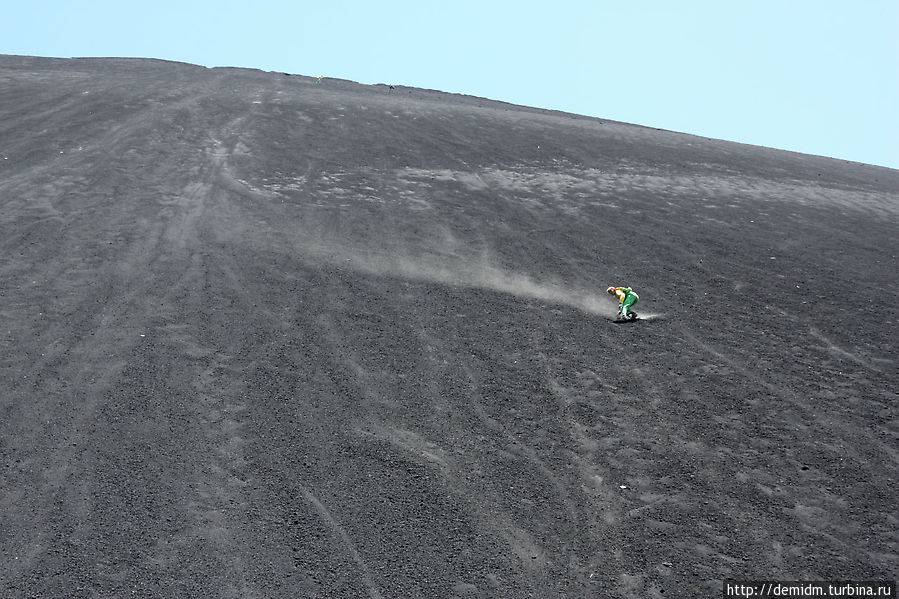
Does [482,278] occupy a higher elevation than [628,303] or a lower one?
lower

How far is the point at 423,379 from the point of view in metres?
11.1

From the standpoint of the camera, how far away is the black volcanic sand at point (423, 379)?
773cm

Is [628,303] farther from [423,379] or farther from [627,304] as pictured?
[423,379]

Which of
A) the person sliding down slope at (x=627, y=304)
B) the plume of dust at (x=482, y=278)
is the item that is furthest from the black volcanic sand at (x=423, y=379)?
the person sliding down slope at (x=627, y=304)

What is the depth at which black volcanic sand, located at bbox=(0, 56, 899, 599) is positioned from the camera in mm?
7730

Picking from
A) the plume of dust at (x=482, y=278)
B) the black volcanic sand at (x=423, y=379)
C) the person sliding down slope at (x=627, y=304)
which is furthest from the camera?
the plume of dust at (x=482, y=278)

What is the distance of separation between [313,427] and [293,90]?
24383 millimetres

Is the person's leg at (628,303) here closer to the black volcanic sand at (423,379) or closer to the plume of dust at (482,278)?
the plume of dust at (482,278)

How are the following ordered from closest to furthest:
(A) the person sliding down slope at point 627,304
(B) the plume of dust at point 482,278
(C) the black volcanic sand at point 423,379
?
(C) the black volcanic sand at point 423,379, (A) the person sliding down slope at point 627,304, (B) the plume of dust at point 482,278

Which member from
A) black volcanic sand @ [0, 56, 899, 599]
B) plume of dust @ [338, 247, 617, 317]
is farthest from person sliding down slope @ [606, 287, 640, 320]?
black volcanic sand @ [0, 56, 899, 599]

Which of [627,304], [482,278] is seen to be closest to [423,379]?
[482,278]

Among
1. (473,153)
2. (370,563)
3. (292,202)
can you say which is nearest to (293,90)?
(473,153)

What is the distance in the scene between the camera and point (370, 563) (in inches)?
297

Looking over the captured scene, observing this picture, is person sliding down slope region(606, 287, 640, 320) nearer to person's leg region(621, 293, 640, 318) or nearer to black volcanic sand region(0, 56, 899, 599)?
person's leg region(621, 293, 640, 318)
